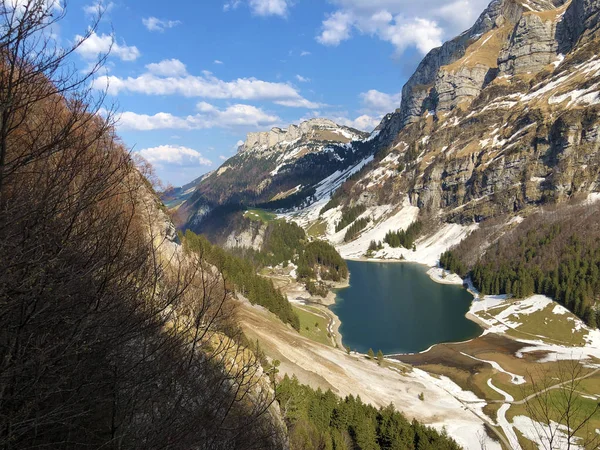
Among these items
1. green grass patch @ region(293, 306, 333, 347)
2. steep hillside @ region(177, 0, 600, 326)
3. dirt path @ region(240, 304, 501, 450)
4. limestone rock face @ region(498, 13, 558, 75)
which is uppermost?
limestone rock face @ region(498, 13, 558, 75)

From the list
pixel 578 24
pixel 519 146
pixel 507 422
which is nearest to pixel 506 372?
pixel 507 422

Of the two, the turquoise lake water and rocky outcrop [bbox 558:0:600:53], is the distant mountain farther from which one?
the turquoise lake water

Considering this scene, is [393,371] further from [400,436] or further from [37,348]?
[37,348]

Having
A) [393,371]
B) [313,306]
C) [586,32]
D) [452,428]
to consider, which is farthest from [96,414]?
[586,32]

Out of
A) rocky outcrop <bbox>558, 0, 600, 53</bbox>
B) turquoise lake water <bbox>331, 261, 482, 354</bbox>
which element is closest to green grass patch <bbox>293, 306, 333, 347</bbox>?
turquoise lake water <bbox>331, 261, 482, 354</bbox>

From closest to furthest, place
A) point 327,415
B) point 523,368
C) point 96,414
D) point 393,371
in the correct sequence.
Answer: point 96,414
point 327,415
point 393,371
point 523,368
